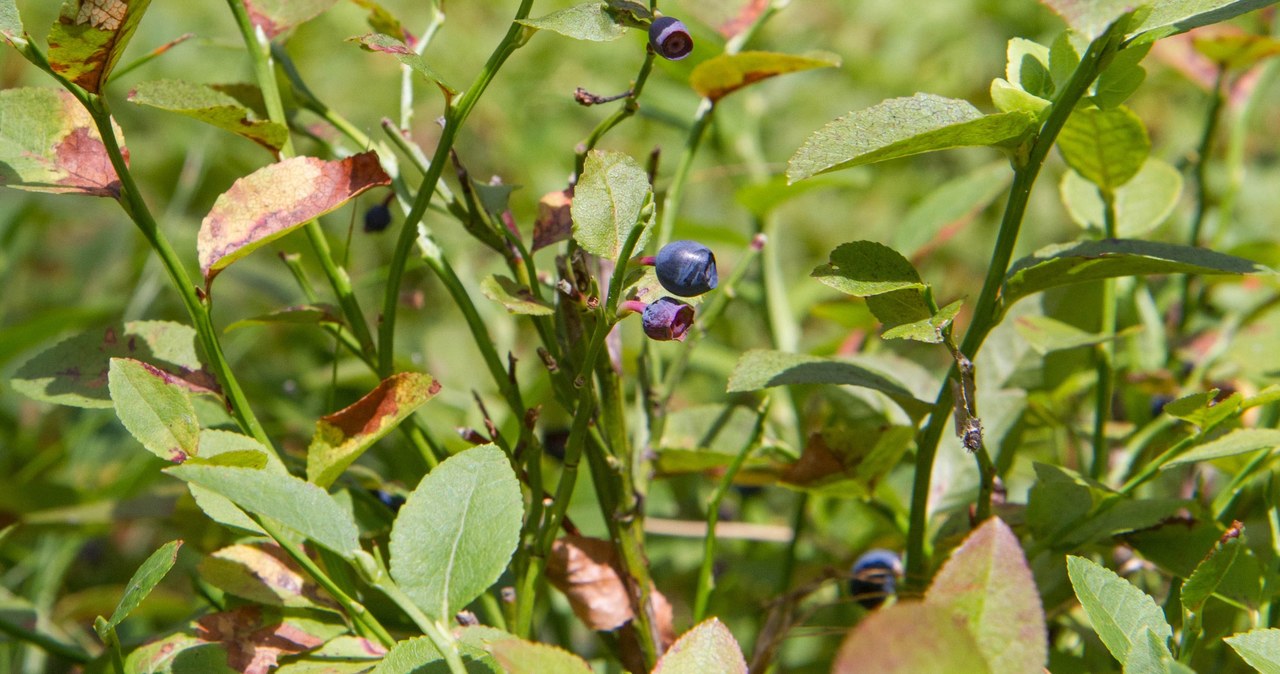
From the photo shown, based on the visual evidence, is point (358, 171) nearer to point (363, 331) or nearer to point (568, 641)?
point (363, 331)

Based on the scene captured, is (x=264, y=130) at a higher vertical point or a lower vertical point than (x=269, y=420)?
higher

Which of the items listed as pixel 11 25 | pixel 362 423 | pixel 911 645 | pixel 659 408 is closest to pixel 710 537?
pixel 659 408

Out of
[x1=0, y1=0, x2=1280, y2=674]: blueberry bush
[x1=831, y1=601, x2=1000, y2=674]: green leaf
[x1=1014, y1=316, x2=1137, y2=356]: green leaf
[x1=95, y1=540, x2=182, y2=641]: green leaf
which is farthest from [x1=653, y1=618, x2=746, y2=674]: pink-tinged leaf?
[x1=1014, y1=316, x2=1137, y2=356]: green leaf

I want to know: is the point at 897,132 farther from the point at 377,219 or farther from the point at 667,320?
the point at 377,219

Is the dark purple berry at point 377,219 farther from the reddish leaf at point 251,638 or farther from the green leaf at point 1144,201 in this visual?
the green leaf at point 1144,201

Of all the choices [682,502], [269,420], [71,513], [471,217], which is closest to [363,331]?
[471,217]
